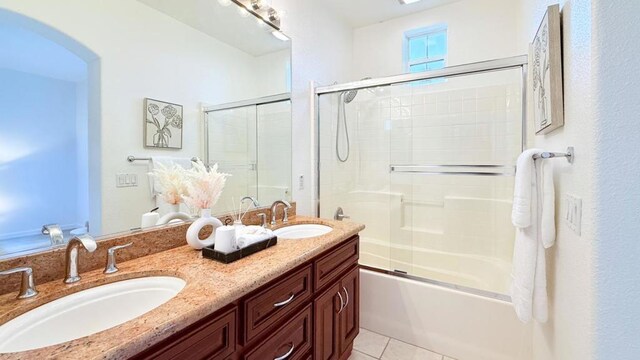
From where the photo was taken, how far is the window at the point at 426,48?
2.90m

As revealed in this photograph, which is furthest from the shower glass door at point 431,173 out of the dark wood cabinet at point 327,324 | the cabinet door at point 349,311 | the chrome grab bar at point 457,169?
the dark wood cabinet at point 327,324

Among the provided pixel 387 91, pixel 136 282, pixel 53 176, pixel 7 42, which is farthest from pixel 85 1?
pixel 387 91

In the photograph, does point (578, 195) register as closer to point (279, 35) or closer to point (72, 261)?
point (72, 261)

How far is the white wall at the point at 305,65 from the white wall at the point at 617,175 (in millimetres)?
1807

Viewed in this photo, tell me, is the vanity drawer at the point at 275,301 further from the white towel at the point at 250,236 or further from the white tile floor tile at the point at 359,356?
the white tile floor tile at the point at 359,356

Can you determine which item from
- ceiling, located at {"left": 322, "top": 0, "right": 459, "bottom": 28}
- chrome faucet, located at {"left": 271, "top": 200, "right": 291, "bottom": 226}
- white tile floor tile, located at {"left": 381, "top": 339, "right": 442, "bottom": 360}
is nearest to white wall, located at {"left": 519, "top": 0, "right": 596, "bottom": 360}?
white tile floor tile, located at {"left": 381, "top": 339, "right": 442, "bottom": 360}

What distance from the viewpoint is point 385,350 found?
191 cm

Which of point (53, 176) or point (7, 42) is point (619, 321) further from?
point (7, 42)

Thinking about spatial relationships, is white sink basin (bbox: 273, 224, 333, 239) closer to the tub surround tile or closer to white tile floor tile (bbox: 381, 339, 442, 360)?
the tub surround tile

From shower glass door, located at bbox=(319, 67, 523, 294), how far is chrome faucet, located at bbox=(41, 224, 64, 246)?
1808mm

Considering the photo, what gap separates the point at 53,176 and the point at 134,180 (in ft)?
0.89

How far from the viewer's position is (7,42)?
88cm

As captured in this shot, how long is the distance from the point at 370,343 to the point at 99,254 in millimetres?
1778

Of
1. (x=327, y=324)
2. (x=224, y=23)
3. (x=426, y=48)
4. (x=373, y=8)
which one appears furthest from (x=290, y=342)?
(x=426, y=48)
